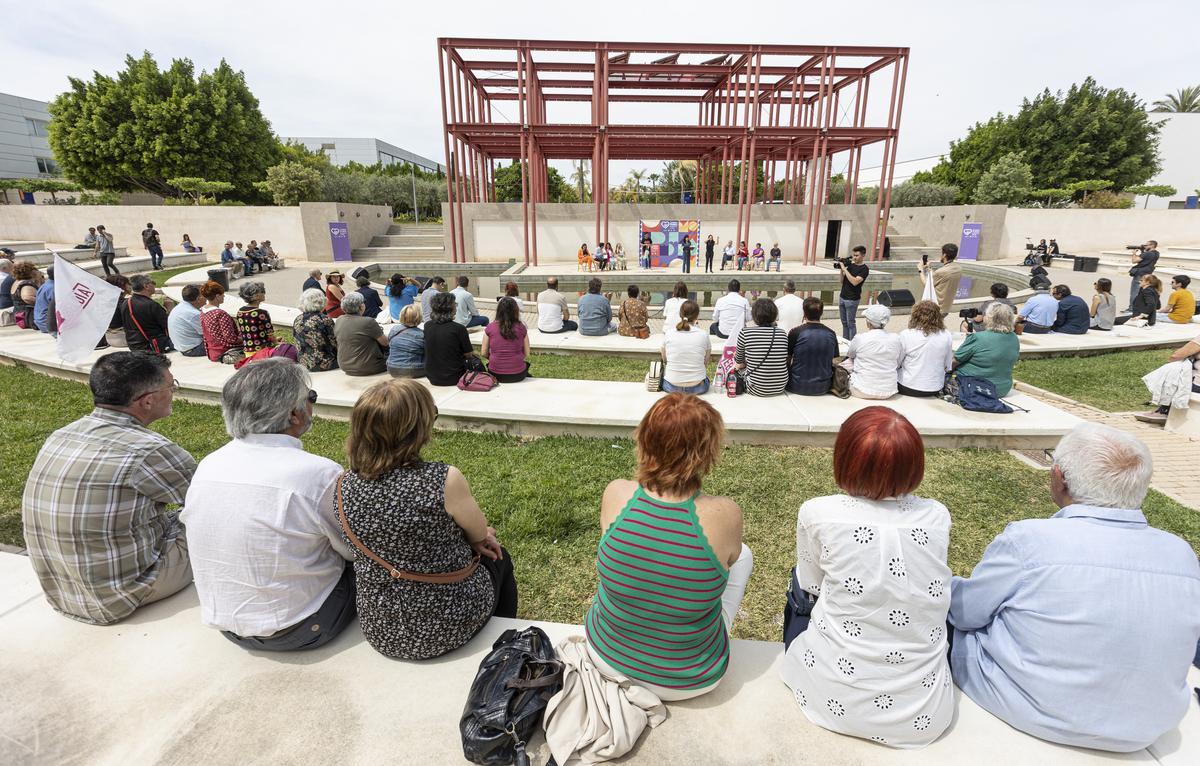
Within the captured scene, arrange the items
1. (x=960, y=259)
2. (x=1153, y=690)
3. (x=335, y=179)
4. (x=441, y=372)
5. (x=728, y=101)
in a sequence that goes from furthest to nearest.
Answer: (x=335, y=179), (x=960, y=259), (x=728, y=101), (x=441, y=372), (x=1153, y=690)

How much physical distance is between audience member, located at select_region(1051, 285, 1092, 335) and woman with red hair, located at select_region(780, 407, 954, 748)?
1093 centimetres

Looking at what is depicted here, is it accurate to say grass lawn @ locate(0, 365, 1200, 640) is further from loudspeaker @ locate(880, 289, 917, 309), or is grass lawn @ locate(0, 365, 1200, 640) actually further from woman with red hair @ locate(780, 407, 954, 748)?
loudspeaker @ locate(880, 289, 917, 309)

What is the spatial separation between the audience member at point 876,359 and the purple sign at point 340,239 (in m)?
26.3

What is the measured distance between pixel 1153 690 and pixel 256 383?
350 centimetres

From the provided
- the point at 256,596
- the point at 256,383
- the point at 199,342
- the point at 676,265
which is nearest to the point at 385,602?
the point at 256,596

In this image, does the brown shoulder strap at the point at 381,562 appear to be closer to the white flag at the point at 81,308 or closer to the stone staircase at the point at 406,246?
the white flag at the point at 81,308

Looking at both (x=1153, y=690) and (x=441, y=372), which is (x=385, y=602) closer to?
A: (x=1153, y=690)

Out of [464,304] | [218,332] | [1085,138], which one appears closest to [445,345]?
[218,332]

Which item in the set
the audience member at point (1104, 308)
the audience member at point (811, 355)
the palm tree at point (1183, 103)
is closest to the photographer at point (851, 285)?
the audience member at point (811, 355)

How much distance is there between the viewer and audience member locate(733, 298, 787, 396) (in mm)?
6434

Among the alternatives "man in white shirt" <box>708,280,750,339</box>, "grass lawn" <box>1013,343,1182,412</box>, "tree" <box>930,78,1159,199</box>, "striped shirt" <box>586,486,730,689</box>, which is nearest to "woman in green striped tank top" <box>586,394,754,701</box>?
"striped shirt" <box>586,486,730,689</box>

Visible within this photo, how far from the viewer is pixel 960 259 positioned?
28.2m

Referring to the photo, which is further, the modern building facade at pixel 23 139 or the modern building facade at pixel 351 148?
the modern building facade at pixel 351 148

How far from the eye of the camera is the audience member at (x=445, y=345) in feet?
21.7
